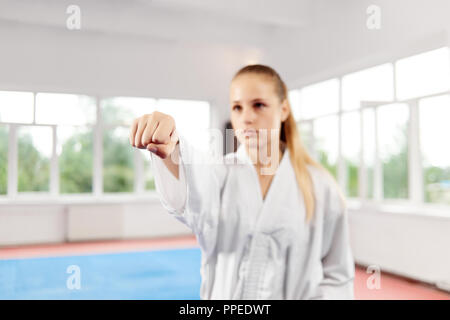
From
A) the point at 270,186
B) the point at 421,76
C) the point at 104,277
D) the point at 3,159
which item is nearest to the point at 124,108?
the point at 3,159

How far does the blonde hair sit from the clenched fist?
185 millimetres

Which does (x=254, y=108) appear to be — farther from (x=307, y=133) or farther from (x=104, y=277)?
(x=104, y=277)

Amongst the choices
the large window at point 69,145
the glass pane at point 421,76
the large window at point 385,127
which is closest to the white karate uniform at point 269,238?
the large window at point 69,145

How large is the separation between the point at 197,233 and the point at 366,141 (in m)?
1.50

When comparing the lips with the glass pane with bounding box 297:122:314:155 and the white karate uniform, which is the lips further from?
the glass pane with bounding box 297:122:314:155

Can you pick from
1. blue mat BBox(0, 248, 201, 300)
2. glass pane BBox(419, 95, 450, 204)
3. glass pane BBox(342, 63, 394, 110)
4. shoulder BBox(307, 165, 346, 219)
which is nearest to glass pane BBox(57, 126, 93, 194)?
blue mat BBox(0, 248, 201, 300)

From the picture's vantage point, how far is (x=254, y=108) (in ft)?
1.48

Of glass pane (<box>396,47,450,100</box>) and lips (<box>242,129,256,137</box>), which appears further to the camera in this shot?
glass pane (<box>396,47,450,100</box>)

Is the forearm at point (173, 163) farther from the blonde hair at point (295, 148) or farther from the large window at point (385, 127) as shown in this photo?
the large window at point (385, 127)

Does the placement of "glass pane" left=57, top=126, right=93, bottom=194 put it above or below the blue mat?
above

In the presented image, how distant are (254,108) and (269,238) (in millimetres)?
167

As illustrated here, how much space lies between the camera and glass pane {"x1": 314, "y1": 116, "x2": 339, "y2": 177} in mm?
734

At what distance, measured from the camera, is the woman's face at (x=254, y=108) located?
1.45ft
